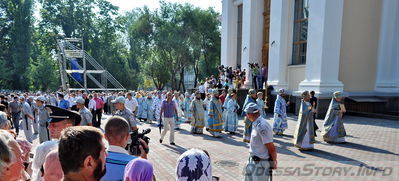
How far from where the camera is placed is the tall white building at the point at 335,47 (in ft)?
47.5

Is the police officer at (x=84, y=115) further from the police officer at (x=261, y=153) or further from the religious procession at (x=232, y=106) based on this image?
the police officer at (x=261, y=153)

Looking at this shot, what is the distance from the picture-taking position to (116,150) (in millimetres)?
2393

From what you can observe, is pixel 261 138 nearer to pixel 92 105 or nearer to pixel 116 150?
pixel 116 150

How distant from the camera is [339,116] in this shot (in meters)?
8.70

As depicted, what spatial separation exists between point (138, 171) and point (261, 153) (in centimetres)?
245

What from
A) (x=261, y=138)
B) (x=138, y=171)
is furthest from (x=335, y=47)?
(x=138, y=171)

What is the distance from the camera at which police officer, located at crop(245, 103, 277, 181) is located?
3921mm

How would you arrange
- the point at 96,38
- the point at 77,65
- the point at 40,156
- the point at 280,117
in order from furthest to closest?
1. the point at 96,38
2. the point at 77,65
3. the point at 280,117
4. the point at 40,156

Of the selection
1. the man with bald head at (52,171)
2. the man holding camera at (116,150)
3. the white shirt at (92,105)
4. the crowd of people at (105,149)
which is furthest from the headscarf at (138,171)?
the white shirt at (92,105)

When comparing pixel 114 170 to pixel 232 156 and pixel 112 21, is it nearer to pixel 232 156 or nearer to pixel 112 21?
pixel 232 156

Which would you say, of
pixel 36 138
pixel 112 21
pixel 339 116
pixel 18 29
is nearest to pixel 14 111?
pixel 36 138

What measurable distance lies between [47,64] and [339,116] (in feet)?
120

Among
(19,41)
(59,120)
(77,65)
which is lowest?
(59,120)

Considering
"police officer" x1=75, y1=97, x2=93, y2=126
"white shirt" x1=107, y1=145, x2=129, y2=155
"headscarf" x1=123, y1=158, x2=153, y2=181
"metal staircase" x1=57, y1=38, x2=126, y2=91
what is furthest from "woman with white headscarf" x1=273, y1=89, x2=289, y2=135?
"metal staircase" x1=57, y1=38, x2=126, y2=91
